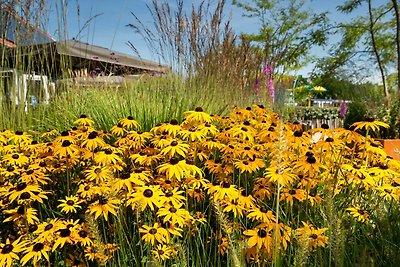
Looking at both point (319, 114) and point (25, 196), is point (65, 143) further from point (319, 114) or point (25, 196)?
point (319, 114)

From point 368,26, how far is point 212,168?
44.1 feet

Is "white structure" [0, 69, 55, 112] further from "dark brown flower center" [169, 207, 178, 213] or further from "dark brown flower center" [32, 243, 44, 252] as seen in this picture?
"dark brown flower center" [169, 207, 178, 213]

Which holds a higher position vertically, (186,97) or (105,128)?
(186,97)

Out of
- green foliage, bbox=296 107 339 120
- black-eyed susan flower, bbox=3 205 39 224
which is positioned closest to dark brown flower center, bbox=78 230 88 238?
black-eyed susan flower, bbox=3 205 39 224

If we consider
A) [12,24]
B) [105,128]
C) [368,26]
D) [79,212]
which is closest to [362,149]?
[79,212]

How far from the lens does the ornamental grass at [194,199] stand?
61.5 inches

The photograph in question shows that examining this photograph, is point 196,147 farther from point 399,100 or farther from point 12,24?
point 399,100

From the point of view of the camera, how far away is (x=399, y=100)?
22.4 feet

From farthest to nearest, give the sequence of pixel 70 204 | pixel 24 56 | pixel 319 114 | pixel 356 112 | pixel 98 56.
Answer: pixel 319 114, pixel 356 112, pixel 98 56, pixel 24 56, pixel 70 204

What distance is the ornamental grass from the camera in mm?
1562

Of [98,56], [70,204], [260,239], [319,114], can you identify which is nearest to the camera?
[260,239]

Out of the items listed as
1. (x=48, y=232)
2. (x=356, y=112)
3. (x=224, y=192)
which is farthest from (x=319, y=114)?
(x=48, y=232)

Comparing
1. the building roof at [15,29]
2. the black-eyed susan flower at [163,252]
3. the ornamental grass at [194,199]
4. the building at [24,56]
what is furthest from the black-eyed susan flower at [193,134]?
the building roof at [15,29]

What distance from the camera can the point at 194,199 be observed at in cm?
202
